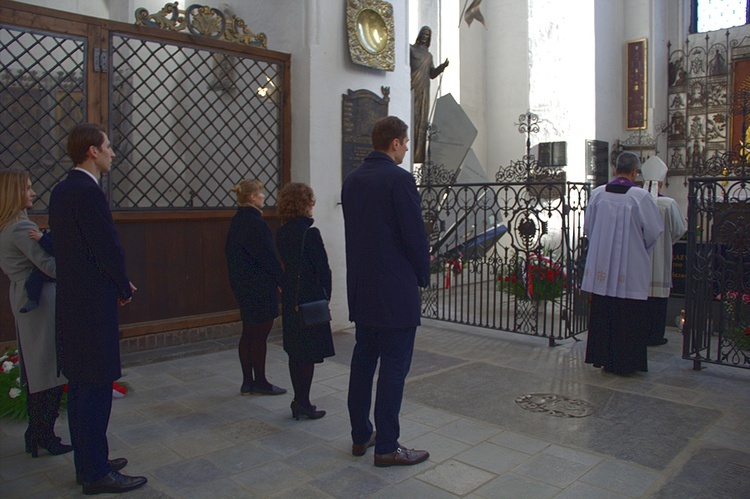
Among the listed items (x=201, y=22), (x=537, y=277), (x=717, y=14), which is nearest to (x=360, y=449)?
(x=537, y=277)

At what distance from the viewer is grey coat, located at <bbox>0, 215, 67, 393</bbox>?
11.0 feet

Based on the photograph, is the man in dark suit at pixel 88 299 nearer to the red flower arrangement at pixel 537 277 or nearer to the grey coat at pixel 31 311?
the grey coat at pixel 31 311

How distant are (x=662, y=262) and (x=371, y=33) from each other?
Answer: 13.1 ft

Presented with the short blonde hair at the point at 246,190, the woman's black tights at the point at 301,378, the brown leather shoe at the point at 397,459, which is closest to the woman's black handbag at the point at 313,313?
the woman's black tights at the point at 301,378

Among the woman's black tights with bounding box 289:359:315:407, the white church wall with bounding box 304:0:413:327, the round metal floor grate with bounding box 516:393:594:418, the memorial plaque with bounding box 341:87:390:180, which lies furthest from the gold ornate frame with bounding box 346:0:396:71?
the round metal floor grate with bounding box 516:393:594:418

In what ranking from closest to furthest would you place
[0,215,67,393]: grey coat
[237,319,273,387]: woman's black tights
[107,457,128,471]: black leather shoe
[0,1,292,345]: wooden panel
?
1. [107,457,128,471]: black leather shoe
2. [0,215,67,393]: grey coat
3. [237,319,273,387]: woman's black tights
4. [0,1,292,345]: wooden panel

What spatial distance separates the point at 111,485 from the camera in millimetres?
2977

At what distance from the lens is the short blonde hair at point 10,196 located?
11.1 feet

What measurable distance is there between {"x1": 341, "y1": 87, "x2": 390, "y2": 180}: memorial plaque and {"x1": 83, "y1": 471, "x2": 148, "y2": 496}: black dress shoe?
14.2 ft

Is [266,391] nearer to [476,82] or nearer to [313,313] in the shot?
[313,313]

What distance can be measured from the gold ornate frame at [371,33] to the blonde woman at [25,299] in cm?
427

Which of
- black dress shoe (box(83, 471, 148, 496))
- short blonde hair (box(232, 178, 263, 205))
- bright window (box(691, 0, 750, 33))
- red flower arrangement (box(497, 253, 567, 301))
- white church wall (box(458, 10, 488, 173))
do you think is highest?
bright window (box(691, 0, 750, 33))

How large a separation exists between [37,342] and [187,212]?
2793mm

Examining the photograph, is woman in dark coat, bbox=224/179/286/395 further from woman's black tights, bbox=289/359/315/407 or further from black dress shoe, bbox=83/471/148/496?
black dress shoe, bbox=83/471/148/496
